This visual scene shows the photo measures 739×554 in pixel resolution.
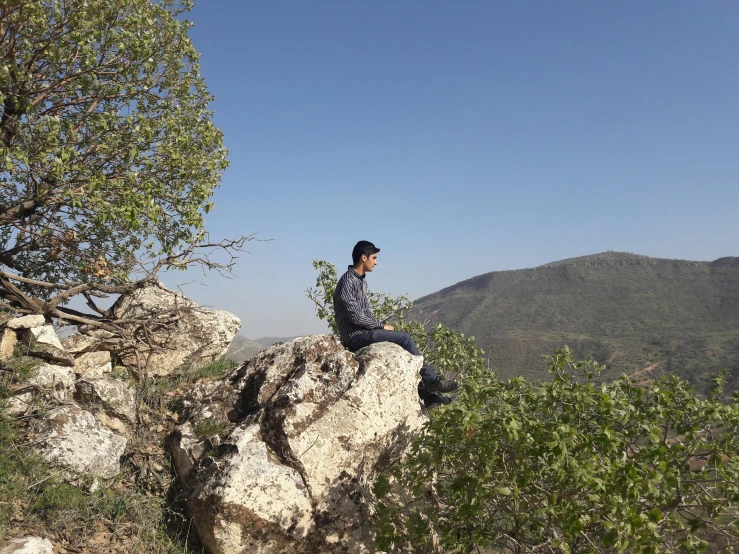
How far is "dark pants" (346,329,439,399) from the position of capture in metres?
7.64

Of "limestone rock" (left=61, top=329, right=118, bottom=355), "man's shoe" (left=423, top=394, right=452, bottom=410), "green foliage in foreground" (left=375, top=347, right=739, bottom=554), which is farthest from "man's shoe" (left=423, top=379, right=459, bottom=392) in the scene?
"limestone rock" (left=61, top=329, right=118, bottom=355)

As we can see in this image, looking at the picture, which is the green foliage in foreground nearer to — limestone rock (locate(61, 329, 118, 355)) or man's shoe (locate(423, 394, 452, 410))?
man's shoe (locate(423, 394, 452, 410))

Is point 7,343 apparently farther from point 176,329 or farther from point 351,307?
point 351,307

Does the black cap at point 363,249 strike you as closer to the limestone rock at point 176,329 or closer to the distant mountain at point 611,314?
the limestone rock at point 176,329

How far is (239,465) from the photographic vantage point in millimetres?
5801

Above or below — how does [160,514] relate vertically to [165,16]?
below

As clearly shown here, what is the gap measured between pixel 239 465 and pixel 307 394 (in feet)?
4.14

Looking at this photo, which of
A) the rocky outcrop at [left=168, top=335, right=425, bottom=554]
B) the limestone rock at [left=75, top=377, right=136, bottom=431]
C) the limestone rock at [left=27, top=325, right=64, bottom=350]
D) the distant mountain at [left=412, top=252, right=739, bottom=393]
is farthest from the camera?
the distant mountain at [left=412, top=252, right=739, bottom=393]

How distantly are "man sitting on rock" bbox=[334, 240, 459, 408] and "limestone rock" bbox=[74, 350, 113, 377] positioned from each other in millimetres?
4283

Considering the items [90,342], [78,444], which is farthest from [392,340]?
[90,342]

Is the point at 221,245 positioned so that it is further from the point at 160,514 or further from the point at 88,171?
the point at 160,514

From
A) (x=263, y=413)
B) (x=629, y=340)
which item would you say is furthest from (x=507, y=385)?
(x=629, y=340)

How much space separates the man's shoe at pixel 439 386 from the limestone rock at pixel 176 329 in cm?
459

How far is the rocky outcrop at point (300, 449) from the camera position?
564 centimetres
